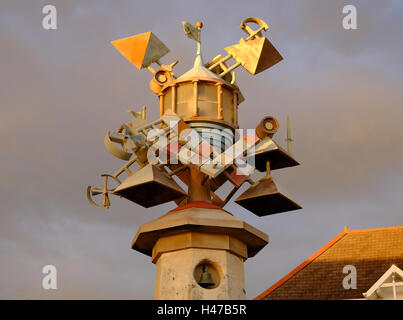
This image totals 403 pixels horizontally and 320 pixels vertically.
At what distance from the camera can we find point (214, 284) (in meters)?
A: 22.1

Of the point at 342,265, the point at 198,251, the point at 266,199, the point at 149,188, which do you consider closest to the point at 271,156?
the point at 266,199

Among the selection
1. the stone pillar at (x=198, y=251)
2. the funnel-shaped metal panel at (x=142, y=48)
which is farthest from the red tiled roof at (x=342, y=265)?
the funnel-shaped metal panel at (x=142, y=48)

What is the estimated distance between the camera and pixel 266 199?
914 inches

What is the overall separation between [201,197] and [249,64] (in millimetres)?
4064

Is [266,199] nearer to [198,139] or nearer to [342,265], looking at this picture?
[198,139]

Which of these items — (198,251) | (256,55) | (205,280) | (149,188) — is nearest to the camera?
(205,280)

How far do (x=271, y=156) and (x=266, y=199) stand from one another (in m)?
1.19

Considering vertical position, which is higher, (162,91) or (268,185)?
(162,91)

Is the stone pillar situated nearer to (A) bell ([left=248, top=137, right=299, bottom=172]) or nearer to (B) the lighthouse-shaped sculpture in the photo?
(B) the lighthouse-shaped sculpture

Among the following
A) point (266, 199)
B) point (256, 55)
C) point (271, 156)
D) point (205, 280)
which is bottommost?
point (205, 280)
